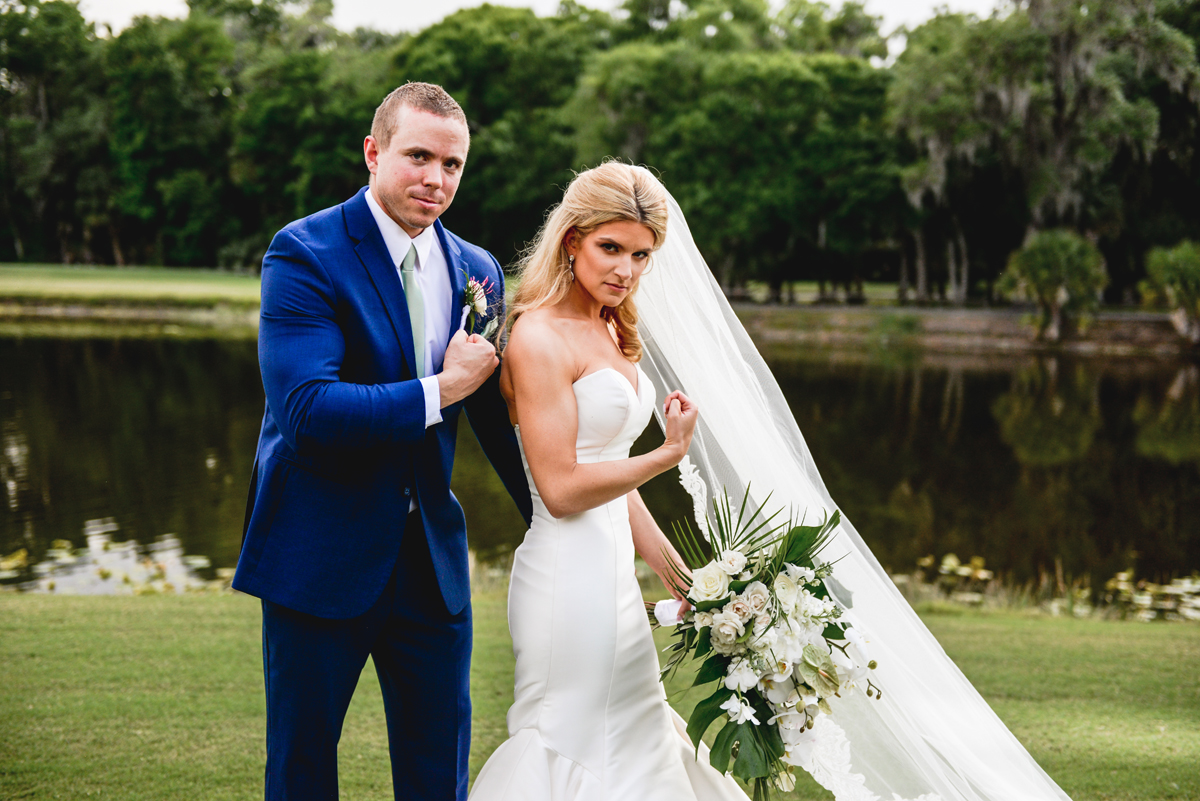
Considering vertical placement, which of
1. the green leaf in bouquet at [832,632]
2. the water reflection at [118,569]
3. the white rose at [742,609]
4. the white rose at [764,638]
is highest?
the white rose at [742,609]

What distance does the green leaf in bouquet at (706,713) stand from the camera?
2662 millimetres

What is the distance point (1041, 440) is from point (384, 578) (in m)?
19.5

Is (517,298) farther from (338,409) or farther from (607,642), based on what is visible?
(607,642)

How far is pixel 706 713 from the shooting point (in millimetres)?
2684

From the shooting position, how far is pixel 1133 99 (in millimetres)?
31562

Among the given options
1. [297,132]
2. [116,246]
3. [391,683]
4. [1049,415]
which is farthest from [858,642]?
[116,246]

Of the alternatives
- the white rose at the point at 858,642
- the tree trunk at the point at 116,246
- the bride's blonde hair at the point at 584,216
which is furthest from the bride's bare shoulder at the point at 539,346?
the tree trunk at the point at 116,246

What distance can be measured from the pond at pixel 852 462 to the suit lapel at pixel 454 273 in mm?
7822

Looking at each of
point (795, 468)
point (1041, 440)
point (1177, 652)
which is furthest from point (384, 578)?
point (1041, 440)

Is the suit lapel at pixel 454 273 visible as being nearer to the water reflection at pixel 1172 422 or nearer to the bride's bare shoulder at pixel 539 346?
the bride's bare shoulder at pixel 539 346

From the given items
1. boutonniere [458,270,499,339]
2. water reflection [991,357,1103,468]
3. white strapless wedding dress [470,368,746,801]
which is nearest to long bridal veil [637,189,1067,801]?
white strapless wedding dress [470,368,746,801]

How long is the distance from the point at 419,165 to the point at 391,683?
59.7 inches

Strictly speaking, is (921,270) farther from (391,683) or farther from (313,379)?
(313,379)

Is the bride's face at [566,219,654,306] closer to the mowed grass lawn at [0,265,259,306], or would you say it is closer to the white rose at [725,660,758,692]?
the white rose at [725,660,758,692]
